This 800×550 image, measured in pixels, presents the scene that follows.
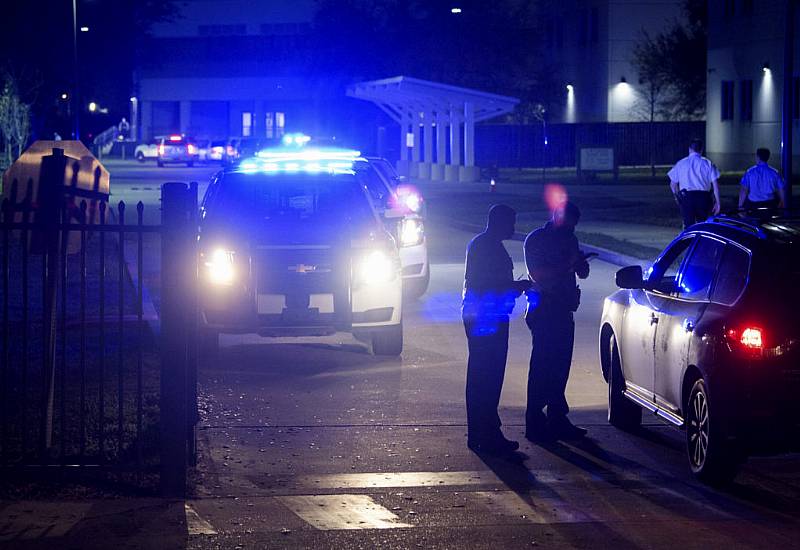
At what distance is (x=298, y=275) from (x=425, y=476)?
4137 mm

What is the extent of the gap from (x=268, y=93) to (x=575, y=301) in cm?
9910

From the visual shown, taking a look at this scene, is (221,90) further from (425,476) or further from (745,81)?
(425,476)

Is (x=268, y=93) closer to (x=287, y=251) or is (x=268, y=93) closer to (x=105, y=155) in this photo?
(x=105, y=155)

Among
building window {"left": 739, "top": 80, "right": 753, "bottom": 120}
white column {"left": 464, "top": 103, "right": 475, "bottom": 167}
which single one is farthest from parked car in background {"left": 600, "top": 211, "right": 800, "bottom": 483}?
building window {"left": 739, "top": 80, "right": 753, "bottom": 120}

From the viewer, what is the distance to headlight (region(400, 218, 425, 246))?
58.3 feet

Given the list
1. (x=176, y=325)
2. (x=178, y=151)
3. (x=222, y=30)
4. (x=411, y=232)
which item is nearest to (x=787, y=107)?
(x=411, y=232)

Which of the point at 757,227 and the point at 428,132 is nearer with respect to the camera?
the point at 757,227

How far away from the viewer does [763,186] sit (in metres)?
21.2

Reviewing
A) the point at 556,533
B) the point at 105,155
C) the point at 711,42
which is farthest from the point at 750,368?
the point at 105,155

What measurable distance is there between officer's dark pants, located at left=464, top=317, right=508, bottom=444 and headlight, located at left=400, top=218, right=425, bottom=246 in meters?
8.19

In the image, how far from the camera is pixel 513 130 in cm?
6788

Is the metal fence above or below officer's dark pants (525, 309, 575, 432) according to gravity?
above

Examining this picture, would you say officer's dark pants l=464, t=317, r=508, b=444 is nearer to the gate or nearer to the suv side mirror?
the suv side mirror

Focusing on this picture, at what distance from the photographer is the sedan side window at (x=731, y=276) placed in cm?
820
